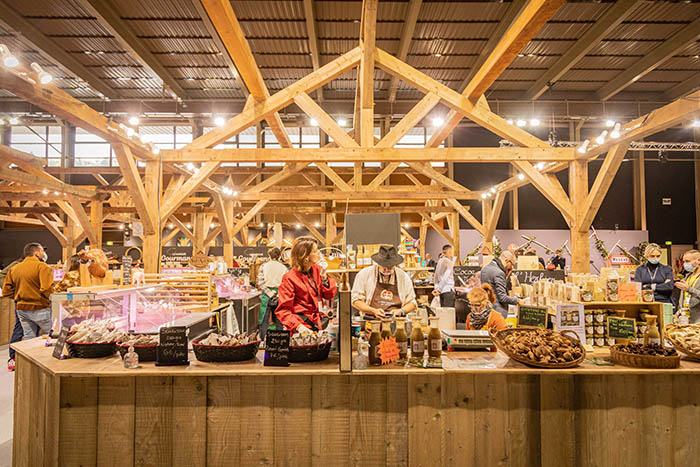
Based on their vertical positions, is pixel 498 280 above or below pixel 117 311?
above

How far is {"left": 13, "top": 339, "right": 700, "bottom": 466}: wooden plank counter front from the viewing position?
2650 mm

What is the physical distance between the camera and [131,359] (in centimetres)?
269

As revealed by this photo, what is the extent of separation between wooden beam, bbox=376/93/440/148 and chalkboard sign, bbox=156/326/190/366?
433 centimetres

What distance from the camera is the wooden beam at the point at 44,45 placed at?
712 centimetres

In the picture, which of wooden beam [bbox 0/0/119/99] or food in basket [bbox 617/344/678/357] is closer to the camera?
food in basket [bbox 617/344/678/357]

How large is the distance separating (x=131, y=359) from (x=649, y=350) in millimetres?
3300

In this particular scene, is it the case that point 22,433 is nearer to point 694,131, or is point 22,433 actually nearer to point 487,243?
point 487,243

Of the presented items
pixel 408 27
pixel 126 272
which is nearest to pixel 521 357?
pixel 126 272

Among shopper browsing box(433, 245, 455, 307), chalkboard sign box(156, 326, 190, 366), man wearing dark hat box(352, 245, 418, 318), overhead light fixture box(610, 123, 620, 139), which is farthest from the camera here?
shopper browsing box(433, 245, 455, 307)

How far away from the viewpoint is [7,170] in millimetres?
6891

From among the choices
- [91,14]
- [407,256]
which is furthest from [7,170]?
[407,256]

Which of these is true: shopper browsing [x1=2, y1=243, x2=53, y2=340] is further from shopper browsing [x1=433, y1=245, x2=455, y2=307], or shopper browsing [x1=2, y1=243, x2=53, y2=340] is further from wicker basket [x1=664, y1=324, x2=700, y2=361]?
wicker basket [x1=664, y1=324, x2=700, y2=361]

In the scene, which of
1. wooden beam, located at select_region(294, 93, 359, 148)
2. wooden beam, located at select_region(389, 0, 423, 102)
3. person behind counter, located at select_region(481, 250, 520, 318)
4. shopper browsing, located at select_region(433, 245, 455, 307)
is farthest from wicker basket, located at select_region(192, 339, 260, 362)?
wooden beam, located at select_region(389, 0, 423, 102)

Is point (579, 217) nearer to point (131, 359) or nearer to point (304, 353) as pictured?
point (304, 353)
